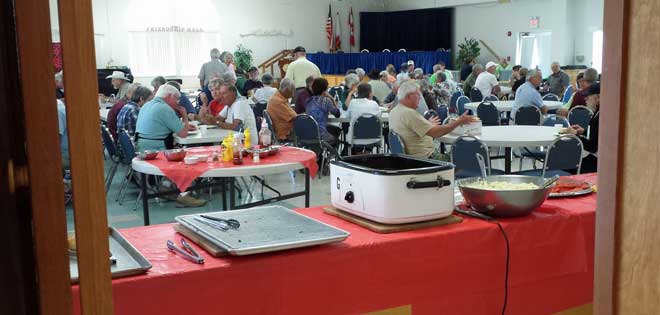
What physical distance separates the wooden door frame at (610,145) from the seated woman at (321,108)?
5.83 metres

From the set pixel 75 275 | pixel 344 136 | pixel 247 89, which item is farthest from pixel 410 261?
pixel 247 89

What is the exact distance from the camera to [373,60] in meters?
17.7

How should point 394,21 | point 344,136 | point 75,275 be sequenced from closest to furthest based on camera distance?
1. point 75,275
2. point 344,136
3. point 394,21

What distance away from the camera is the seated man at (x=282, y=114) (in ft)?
22.7

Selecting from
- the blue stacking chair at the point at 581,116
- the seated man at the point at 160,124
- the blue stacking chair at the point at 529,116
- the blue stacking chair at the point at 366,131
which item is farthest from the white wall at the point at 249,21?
the blue stacking chair at the point at 581,116

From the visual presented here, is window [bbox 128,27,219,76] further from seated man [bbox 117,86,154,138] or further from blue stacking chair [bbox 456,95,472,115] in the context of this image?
seated man [bbox 117,86,154,138]

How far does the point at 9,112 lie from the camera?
3.56 ft

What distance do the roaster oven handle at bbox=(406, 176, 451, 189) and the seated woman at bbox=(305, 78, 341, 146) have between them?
4.74 meters

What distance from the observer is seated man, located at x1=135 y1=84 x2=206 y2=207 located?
5496 mm

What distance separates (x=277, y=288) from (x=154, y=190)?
14.4 feet

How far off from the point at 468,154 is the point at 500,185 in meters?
2.08

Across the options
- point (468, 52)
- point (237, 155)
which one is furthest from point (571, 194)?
point (468, 52)

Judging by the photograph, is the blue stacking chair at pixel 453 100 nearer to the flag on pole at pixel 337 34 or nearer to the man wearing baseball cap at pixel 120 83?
the man wearing baseball cap at pixel 120 83

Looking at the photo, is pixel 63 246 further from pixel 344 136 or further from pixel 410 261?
pixel 344 136
